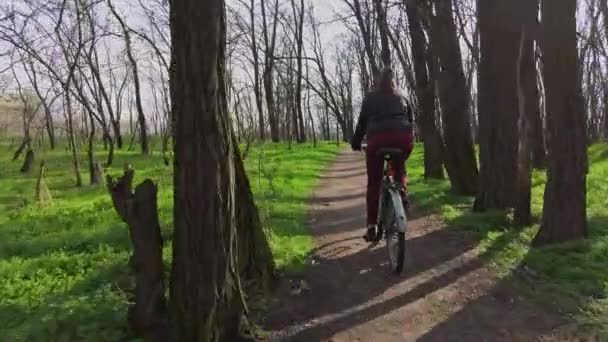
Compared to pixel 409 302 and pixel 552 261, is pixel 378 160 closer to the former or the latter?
pixel 409 302

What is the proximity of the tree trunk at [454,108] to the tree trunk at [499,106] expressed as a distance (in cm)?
170

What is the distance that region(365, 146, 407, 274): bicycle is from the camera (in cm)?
580

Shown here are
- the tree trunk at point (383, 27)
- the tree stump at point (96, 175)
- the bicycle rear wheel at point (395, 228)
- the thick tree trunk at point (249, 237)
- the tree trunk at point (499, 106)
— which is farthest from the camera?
the tree stump at point (96, 175)

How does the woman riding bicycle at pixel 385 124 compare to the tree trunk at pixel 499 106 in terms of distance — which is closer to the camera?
the woman riding bicycle at pixel 385 124

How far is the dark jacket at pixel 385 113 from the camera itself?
→ 5988 mm

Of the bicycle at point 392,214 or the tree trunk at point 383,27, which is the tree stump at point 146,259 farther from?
the tree trunk at point 383,27

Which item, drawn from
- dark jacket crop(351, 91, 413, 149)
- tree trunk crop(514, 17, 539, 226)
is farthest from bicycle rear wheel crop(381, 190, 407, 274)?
tree trunk crop(514, 17, 539, 226)

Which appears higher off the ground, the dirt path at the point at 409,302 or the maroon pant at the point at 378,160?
the maroon pant at the point at 378,160

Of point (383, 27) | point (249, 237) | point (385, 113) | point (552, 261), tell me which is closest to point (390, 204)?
point (385, 113)

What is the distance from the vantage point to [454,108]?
35.5 ft

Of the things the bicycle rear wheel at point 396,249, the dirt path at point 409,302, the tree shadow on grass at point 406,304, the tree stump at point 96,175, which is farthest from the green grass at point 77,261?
the tree stump at point 96,175

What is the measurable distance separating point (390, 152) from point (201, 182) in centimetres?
235

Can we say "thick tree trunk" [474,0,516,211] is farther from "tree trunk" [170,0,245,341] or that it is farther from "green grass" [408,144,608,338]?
"tree trunk" [170,0,245,341]

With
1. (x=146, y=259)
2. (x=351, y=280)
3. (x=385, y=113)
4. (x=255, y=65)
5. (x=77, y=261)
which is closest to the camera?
(x=146, y=259)
